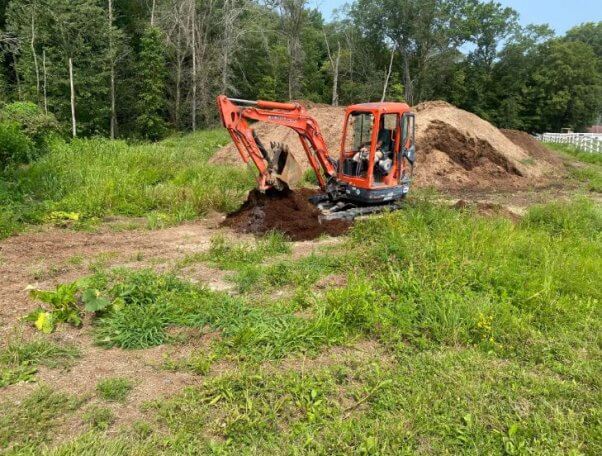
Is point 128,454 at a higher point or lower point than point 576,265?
lower

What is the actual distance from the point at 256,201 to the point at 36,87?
81.3 feet

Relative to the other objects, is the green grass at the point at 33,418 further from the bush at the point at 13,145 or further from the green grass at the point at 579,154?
the green grass at the point at 579,154

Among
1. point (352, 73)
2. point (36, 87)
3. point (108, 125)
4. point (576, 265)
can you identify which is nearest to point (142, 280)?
point (576, 265)

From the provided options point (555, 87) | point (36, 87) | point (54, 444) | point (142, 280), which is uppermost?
point (555, 87)

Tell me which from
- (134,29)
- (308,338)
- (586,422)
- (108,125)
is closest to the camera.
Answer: (586,422)

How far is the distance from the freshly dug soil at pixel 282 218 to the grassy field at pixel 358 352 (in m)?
1.21

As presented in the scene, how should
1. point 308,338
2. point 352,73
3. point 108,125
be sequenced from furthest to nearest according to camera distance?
point 352,73, point 108,125, point 308,338

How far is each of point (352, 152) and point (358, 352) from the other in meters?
5.96

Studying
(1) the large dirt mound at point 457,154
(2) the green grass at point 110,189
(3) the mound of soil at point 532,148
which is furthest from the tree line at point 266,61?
(3) the mound of soil at point 532,148

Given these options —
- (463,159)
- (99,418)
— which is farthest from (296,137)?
(99,418)

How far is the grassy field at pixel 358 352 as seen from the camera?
3652 millimetres

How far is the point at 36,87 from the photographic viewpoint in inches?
1126

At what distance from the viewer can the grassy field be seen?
3.65 meters

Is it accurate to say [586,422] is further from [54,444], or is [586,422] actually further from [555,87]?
[555,87]
